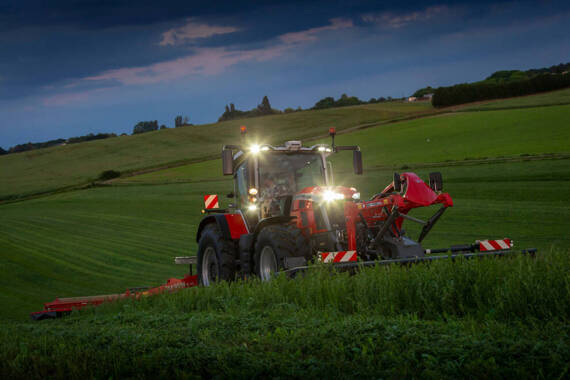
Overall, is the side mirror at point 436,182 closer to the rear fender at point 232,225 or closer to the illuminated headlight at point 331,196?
the illuminated headlight at point 331,196

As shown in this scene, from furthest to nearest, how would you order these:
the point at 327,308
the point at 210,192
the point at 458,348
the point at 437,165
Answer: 1. the point at 210,192
2. the point at 437,165
3. the point at 327,308
4. the point at 458,348

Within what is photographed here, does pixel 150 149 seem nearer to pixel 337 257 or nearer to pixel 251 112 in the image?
pixel 251 112

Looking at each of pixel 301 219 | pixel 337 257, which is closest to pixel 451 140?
pixel 301 219

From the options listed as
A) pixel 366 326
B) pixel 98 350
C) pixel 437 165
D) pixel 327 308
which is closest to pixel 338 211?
pixel 327 308

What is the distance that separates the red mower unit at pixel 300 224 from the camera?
7.92m

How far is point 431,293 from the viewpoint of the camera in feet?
17.7

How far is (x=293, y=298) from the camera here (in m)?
6.15

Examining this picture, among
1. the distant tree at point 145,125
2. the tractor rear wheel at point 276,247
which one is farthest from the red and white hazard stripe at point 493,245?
the distant tree at point 145,125

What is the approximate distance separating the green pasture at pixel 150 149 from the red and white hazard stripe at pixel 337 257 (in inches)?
1709

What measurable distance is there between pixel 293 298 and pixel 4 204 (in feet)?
139

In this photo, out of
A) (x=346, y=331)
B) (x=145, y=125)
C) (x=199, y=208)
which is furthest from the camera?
(x=145, y=125)

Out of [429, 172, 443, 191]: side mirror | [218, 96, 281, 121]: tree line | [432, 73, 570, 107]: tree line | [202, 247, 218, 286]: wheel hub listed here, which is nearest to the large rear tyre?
[202, 247, 218, 286]: wheel hub

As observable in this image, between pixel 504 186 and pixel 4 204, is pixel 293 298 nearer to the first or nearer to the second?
pixel 504 186

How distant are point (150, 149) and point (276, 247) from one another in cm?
5883
